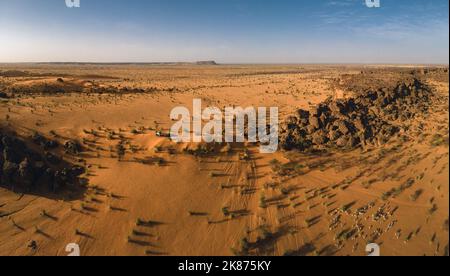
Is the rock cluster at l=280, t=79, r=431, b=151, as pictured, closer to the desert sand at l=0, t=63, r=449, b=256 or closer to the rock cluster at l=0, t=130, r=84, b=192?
the desert sand at l=0, t=63, r=449, b=256

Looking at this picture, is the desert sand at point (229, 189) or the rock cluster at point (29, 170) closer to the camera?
the desert sand at point (229, 189)

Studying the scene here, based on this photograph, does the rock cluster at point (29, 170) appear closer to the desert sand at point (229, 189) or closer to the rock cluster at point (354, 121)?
the desert sand at point (229, 189)

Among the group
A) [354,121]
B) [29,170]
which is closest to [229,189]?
[29,170]

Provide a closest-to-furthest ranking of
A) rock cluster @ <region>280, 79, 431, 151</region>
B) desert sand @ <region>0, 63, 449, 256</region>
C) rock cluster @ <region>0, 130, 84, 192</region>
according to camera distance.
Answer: desert sand @ <region>0, 63, 449, 256</region>
rock cluster @ <region>0, 130, 84, 192</region>
rock cluster @ <region>280, 79, 431, 151</region>

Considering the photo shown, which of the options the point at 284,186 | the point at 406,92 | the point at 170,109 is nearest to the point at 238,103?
the point at 170,109

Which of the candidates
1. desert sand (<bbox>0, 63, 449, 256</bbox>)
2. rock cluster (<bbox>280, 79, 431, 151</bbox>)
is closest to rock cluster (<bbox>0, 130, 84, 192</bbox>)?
desert sand (<bbox>0, 63, 449, 256</bbox>)

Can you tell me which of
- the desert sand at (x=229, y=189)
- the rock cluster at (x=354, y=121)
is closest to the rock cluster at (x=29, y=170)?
the desert sand at (x=229, y=189)
